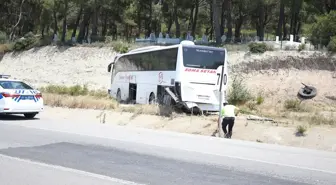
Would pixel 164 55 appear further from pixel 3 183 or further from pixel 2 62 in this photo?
pixel 2 62

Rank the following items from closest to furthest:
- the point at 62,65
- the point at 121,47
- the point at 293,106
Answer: the point at 293,106, the point at 121,47, the point at 62,65

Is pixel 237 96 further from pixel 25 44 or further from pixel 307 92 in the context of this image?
pixel 25 44

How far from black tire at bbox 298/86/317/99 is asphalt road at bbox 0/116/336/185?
914 inches

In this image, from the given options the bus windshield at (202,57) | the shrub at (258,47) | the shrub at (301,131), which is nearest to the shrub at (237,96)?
the bus windshield at (202,57)

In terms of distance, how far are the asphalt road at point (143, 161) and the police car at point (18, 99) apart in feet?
9.30

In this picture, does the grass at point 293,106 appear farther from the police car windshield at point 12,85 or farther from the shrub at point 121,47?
the shrub at point 121,47

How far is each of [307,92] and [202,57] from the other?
55.0ft

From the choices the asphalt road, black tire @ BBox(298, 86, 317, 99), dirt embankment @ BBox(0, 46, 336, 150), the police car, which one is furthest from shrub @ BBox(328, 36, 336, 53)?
the police car

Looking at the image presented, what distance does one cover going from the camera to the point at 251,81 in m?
40.9

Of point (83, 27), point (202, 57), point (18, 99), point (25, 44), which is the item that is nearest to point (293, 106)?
point (202, 57)

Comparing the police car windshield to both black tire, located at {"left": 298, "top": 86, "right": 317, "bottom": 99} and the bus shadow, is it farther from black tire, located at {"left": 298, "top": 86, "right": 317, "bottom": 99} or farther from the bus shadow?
black tire, located at {"left": 298, "top": 86, "right": 317, "bottom": 99}

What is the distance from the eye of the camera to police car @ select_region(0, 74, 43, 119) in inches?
711

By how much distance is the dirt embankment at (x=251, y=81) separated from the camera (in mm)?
17594

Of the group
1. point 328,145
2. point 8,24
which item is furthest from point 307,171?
point 8,24
